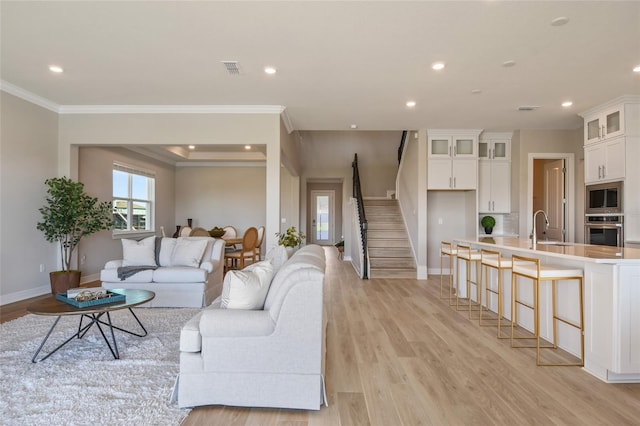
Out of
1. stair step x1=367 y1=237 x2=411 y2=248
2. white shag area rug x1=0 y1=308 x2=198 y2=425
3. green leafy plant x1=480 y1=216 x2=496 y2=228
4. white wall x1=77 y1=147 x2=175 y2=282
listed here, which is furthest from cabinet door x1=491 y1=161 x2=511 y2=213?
white wall x1=77 y1=147 x2=175 y2=282

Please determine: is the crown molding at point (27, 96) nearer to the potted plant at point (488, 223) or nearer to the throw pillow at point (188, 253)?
the throw pillow at point (188, 253)

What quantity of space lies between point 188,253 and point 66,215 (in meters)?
1.94

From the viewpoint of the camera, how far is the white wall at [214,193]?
976 centimetres

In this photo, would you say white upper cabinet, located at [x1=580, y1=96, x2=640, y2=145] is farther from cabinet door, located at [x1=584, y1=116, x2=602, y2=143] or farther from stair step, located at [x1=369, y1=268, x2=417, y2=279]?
stair step, located at [x1=369, y1=268, x2=417, y2=279]

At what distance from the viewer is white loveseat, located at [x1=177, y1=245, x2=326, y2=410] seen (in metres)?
2.12

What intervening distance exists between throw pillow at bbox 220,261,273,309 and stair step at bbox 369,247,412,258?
5.23 metres

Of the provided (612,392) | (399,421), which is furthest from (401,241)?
(399,421)

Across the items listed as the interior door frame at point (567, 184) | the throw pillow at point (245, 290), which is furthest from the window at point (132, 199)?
the interior door frame at point (567, 184)

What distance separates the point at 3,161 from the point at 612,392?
6.84 metres

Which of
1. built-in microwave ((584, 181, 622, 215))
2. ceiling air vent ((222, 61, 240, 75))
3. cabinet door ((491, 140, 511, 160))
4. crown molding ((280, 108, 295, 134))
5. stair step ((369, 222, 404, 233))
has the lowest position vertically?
stair step ((369, 222, 404, 233))

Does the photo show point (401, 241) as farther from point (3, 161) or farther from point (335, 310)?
point (3, 161)

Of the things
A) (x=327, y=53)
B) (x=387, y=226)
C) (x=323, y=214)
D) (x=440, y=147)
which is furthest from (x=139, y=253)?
(x=323, y=214)

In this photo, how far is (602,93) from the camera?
4715 millimetres

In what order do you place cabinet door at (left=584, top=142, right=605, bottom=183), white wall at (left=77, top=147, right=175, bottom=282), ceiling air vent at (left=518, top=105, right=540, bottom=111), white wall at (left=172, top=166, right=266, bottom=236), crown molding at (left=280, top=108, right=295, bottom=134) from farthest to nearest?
white wall at (left=172, top=166, right=266, bottom=236) < white wall at (left=77, top=147, right=175, bottom=282) < crown molding at (left=280, top=108, right=295, bottom=134) < ceiling air vent at (left=518, top=105, right=540, bottom=111) < cabinet door at (left=584, top=142, right=605, bottom=183)
